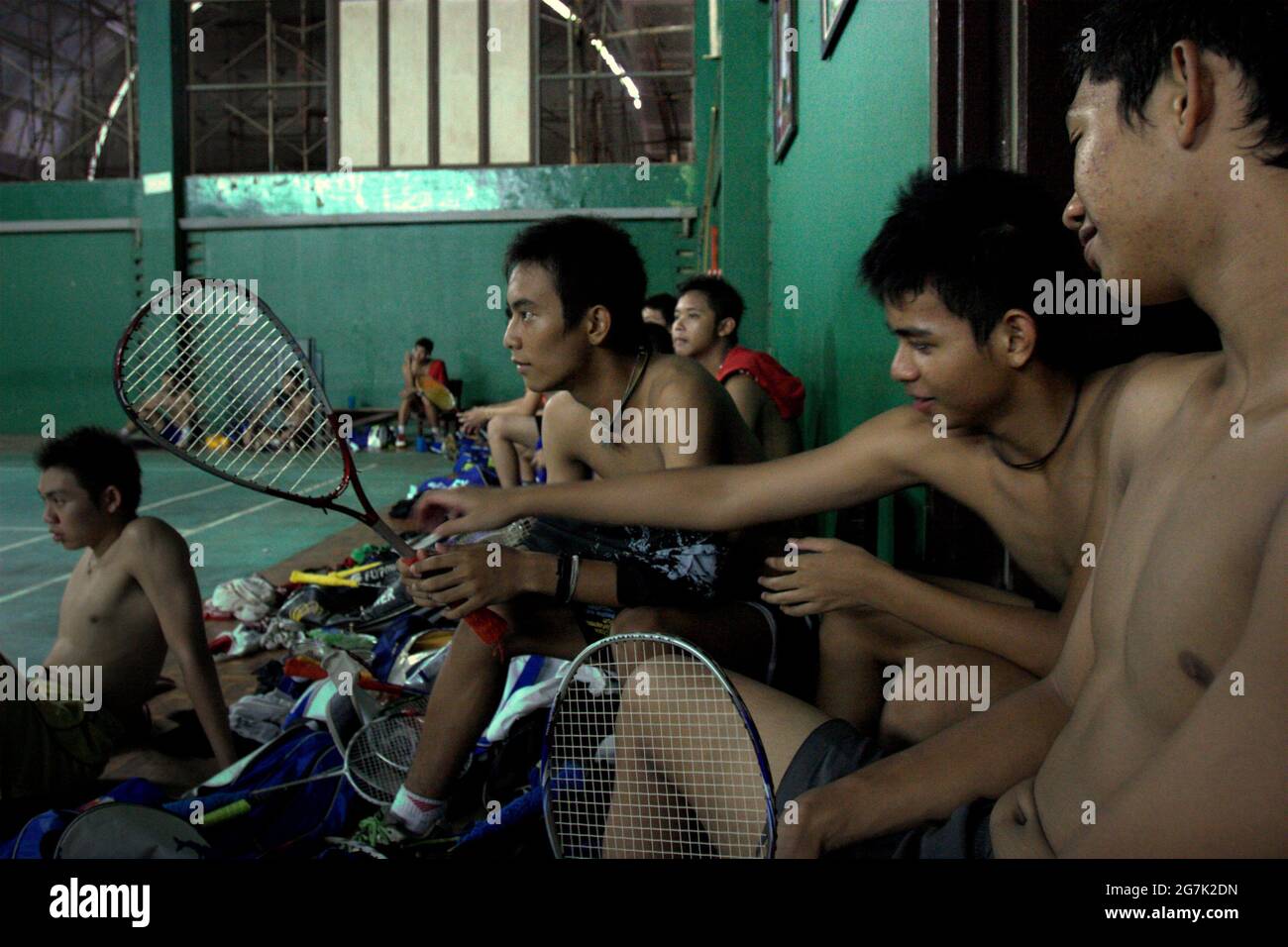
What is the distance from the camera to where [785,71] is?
5.45 metres

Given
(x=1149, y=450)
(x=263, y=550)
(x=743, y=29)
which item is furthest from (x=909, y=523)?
(x=743, y=29)

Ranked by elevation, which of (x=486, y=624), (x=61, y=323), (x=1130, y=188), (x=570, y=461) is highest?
(x=61, y=323)

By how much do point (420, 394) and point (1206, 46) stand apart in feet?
38.0

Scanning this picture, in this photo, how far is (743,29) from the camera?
797cm

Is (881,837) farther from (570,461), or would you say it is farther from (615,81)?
(615,81)

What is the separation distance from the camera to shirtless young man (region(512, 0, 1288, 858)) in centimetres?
80

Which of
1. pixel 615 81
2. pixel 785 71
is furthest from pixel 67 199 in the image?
pixel 785 71

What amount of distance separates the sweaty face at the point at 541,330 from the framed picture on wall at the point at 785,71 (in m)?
3.04

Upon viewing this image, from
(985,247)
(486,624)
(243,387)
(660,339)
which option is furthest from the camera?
(660,339)

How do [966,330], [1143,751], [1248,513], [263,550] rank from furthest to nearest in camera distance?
[263,550] < [966,330] < [1143,751] < [1248,513]

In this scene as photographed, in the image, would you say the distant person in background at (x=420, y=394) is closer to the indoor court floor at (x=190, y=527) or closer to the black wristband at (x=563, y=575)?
the indoor court floor at (x=190, y=527)

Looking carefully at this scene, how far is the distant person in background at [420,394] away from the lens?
38.9ft
